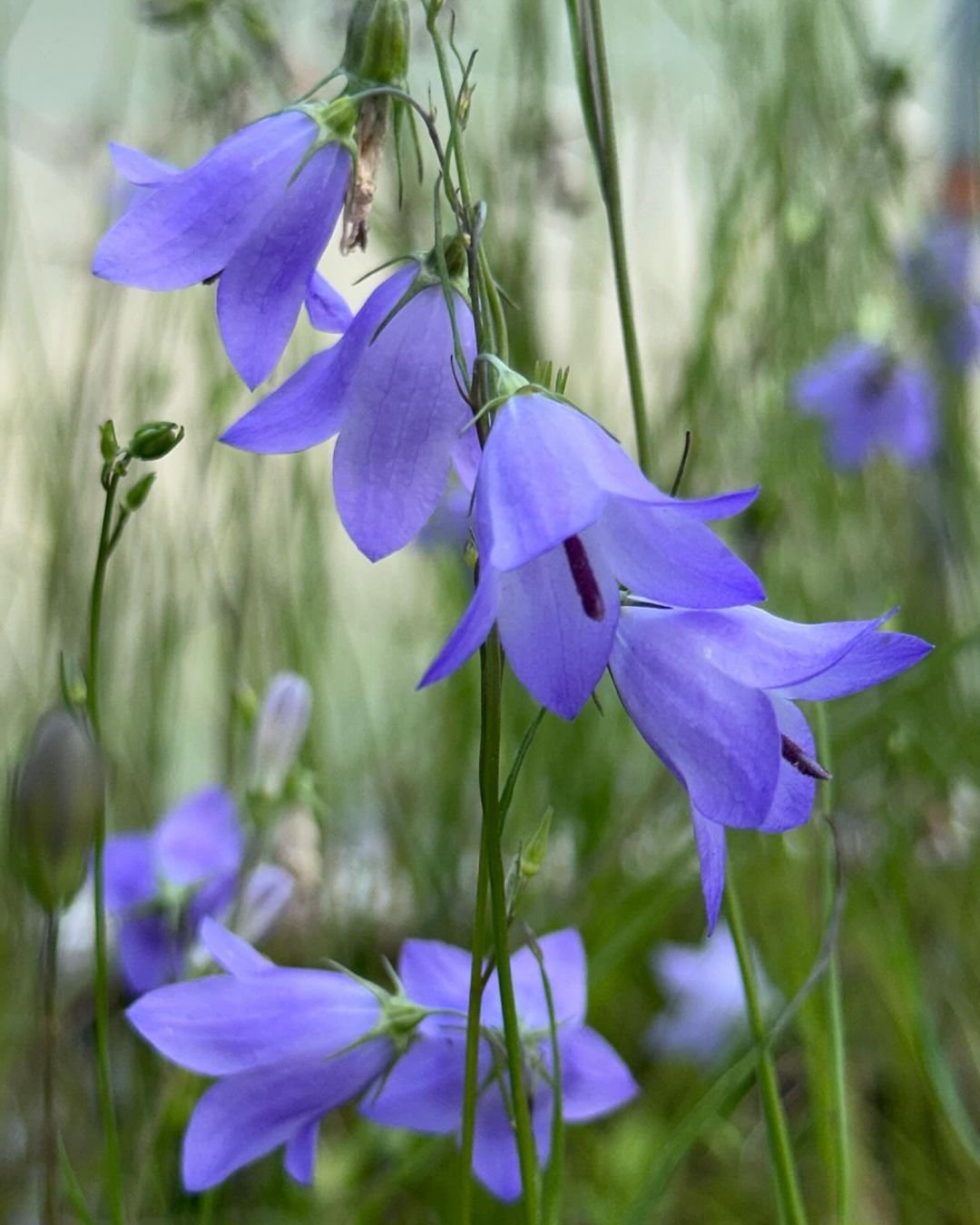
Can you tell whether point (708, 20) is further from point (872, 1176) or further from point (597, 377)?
point (872, 1176)

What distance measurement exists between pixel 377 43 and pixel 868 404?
3.72 feet

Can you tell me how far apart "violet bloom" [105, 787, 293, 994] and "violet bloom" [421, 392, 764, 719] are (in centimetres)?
46

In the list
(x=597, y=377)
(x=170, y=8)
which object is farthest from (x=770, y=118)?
(x=170, y=8)

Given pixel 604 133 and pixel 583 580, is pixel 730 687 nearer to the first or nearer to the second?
pixel 583 580

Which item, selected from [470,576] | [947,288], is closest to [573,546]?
[470,576]

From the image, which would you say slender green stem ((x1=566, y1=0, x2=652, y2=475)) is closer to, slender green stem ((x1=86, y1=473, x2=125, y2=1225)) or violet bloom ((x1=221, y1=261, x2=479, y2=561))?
violet bloom ((x1=221, y1=261, x2=479, y2=561))

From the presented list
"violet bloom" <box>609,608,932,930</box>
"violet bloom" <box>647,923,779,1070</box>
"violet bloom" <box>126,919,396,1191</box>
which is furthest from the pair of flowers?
"violet bloom" <box>647,923,779,1070</box>

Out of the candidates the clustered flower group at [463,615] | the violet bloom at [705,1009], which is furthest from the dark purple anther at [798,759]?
the violet bloom at [705,1009]

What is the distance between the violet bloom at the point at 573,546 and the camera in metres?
0.36

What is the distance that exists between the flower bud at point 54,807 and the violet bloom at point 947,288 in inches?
48.7

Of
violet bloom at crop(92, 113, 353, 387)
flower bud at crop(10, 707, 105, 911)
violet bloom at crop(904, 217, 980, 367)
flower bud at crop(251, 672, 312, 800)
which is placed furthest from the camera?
violet bloom at crop(904, 217, 980, 367)

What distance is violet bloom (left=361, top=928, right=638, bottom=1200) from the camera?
528mm

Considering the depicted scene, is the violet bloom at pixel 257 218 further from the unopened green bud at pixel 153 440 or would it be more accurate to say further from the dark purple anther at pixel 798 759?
the dark purple anther at pixel 798 759

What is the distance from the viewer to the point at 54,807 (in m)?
0.34
